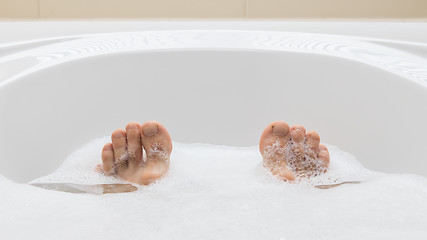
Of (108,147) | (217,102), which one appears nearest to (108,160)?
(108,147)

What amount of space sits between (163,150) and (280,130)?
25cm

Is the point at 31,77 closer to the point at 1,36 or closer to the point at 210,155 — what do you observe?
the point at 1,36

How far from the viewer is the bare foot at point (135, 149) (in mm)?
885

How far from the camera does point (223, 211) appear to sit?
0.63 metres

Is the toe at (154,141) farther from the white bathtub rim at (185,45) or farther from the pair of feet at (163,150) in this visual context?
the white bathtub rim at (185,45)

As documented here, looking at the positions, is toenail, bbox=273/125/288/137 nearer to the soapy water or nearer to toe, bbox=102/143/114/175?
the soapy water

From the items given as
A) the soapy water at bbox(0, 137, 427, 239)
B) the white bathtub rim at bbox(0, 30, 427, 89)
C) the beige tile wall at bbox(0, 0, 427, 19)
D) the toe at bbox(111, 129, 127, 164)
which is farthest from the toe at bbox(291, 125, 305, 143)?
the beige tile wall at bbox(0, 0, 427, 19)

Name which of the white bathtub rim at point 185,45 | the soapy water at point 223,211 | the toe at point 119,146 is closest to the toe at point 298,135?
the soapy water at point 223,211

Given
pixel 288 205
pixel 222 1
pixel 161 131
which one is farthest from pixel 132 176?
pixel 222 1

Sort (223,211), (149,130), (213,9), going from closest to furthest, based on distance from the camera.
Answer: (223,211), (149,130), (213,9)

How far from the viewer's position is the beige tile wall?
1.96m

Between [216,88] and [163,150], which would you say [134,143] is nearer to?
[163,150]

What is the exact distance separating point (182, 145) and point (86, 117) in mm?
253

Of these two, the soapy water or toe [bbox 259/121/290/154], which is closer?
the soapy water
